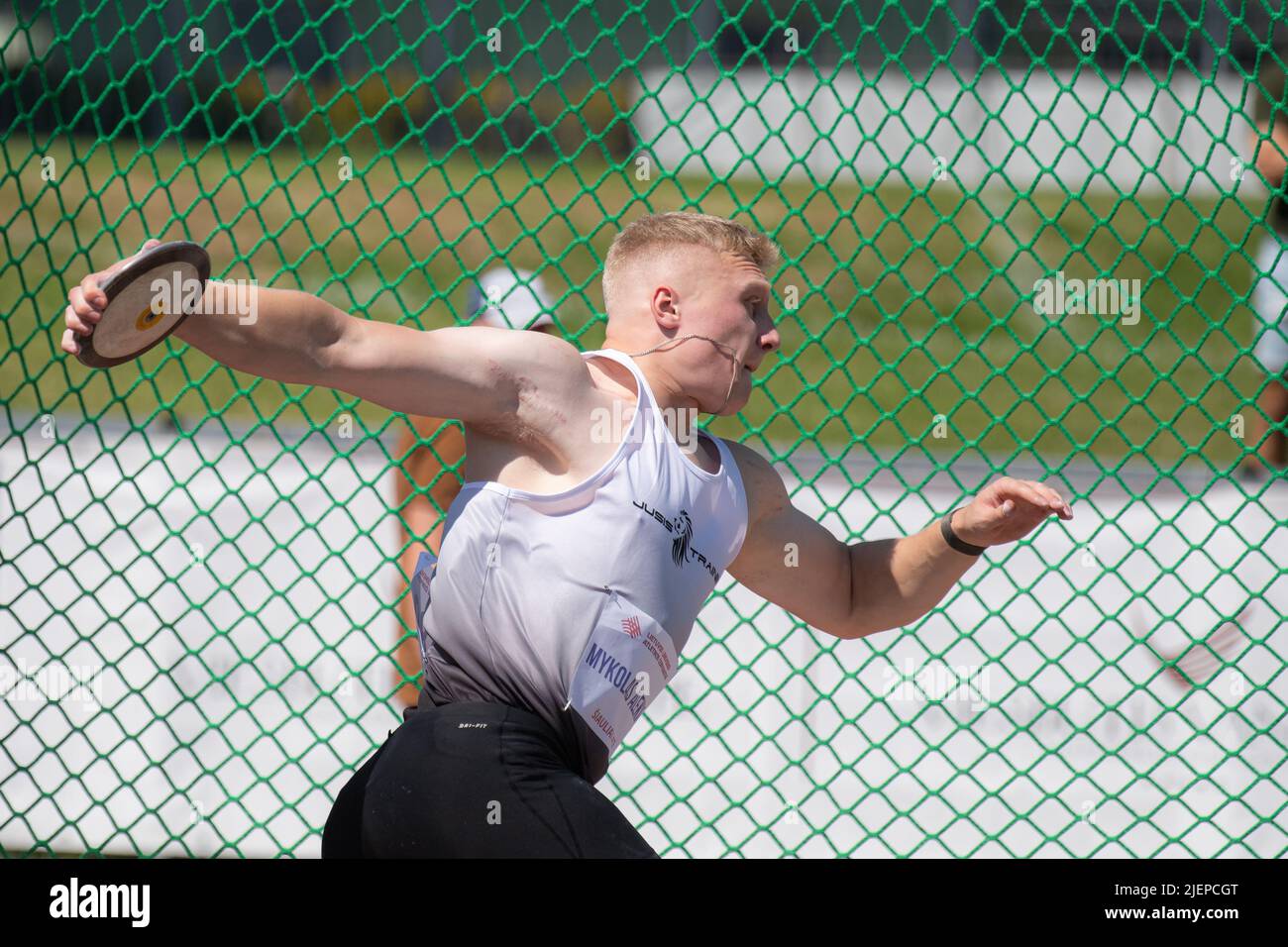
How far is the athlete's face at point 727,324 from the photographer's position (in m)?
2.22

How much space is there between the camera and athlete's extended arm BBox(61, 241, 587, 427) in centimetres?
176

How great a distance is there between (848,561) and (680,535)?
0.54 m

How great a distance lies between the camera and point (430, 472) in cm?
358

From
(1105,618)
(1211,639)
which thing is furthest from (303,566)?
(1211,639)

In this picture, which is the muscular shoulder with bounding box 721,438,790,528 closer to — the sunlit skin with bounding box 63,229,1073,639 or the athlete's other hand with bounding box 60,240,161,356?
the sunlit skin with bounding box 63,229,1073,639

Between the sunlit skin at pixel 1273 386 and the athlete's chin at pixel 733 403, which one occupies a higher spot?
the sunlit skin at pixel 1273 386

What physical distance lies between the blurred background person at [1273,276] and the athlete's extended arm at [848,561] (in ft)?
3.32

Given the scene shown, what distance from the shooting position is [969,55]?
507 inches

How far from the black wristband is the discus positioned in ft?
4.51

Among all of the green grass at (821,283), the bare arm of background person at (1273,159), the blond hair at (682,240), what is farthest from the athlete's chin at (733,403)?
the green grass at (821,283)

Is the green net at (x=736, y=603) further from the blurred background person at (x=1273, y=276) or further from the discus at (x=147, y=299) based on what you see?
the discus at (x=147, y=299)
